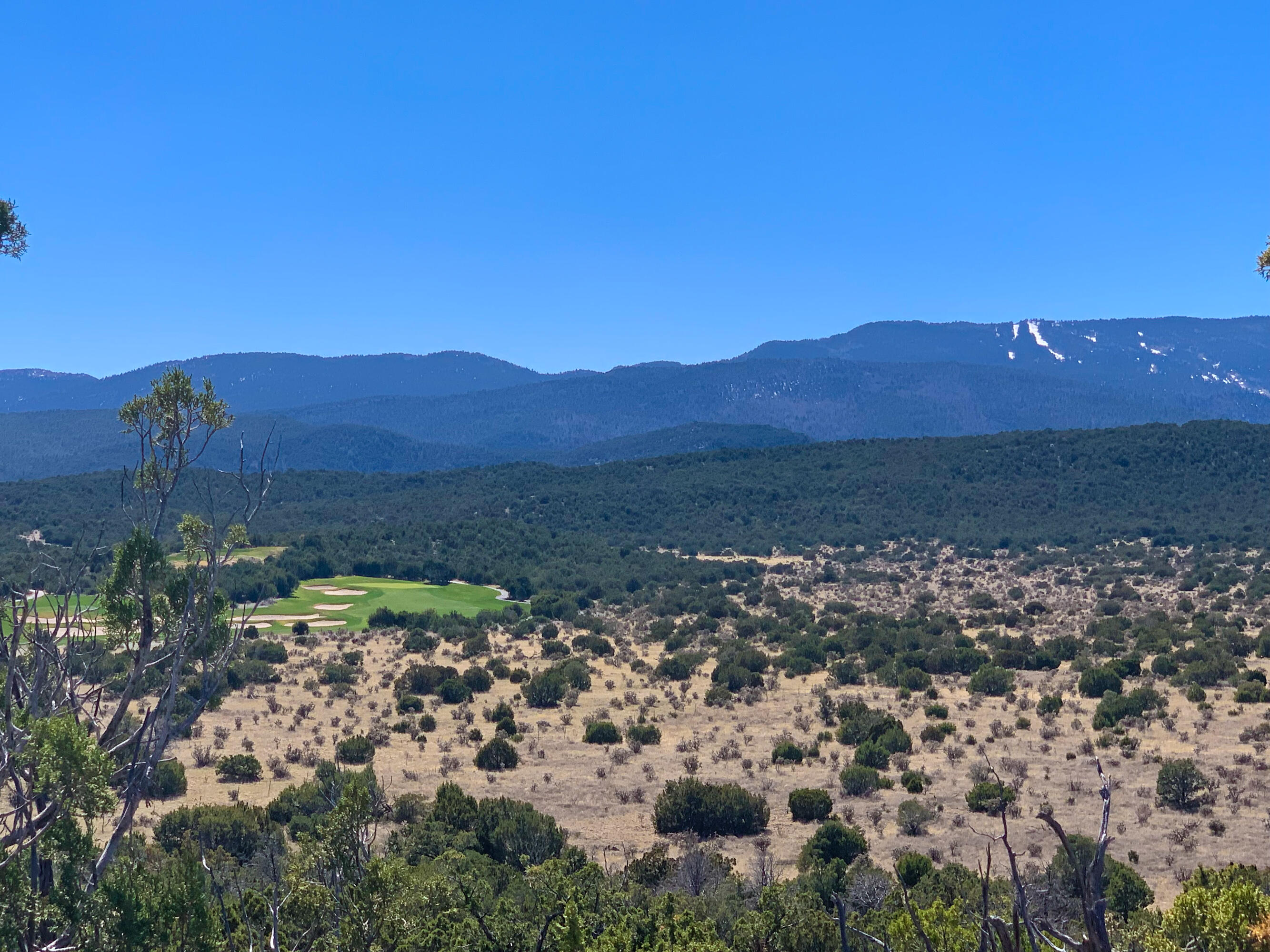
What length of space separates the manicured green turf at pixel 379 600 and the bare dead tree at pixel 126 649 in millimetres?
32883

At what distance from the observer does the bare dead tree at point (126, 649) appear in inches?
241

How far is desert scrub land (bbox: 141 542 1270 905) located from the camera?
1742cm

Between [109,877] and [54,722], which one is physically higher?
[54,722]

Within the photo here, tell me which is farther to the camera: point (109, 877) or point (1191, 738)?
point (1191, 738)

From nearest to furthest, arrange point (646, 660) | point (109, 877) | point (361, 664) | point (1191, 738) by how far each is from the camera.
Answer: point (109, 877) < point (1191, 738) < point (361, 664) < point (646, 660)

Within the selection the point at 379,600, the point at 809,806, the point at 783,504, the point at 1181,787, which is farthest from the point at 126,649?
the point at 783,504

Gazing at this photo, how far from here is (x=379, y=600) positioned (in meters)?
47.6

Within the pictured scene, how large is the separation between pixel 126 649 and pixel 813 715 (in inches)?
821

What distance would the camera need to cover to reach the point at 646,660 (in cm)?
3612

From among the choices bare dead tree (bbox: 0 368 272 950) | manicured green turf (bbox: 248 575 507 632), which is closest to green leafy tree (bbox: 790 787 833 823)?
bare dead tree (bbox: 0 368 272 950)

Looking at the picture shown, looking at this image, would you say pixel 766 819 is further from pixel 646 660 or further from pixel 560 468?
pixel 560 468

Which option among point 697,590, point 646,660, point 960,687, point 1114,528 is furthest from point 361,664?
point 1114,528

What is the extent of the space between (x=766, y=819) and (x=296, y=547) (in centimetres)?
4740

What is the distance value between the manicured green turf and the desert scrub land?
9.66ft
